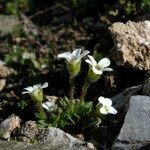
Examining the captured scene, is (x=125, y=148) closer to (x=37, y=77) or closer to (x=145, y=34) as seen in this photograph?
(x=145, y=34)

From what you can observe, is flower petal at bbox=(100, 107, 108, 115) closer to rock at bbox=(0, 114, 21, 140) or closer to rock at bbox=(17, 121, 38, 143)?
rock at bbox=(17, 121, 38, 143)

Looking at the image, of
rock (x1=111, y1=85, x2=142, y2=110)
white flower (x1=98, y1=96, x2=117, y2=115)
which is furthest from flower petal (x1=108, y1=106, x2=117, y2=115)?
rock (x1=111, y1=85, x2=142, y2=110)

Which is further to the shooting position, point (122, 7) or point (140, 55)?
point (122, 7)

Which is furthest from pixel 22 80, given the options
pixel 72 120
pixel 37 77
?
pixel 72 120

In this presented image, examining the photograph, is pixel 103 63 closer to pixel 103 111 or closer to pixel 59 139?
pixel 103 111

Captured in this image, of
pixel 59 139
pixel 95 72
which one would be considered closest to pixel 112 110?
pixel 95 72

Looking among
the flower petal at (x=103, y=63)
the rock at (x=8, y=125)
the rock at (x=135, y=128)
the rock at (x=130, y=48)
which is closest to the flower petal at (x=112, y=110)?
the rock at (x=135, y=128)
